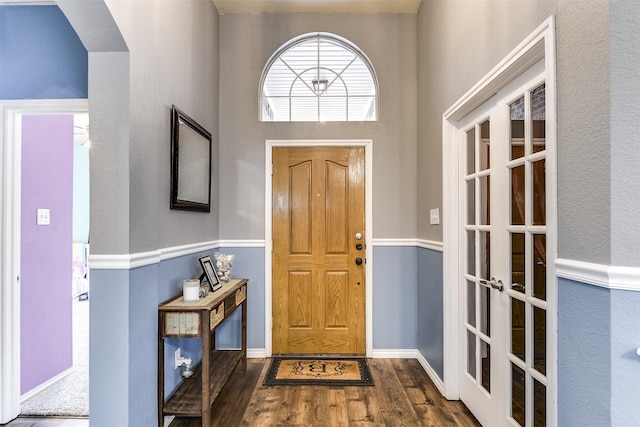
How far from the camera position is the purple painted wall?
8.08 ft

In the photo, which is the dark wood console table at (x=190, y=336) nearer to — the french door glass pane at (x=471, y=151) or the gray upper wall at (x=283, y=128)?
the gray upper wall at (x=283, y=128)

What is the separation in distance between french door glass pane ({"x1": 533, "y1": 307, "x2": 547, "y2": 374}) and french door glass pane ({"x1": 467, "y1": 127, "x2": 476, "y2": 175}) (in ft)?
3.42

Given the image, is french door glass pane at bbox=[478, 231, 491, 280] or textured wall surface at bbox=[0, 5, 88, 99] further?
textured wall surface at bbox=[0, 5, 88, 99]

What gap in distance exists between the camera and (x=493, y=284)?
1.99 metres

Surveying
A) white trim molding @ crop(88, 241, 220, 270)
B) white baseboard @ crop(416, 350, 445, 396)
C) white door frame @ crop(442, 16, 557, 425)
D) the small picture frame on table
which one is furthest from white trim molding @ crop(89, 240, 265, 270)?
white baseboard @ crop(416, 350, 445, 396)

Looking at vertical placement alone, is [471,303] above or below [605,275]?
below

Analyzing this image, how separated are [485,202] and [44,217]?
3108 millimetres

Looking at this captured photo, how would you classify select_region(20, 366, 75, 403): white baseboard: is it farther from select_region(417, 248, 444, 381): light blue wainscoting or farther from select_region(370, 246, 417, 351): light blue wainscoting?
select_region(417, 248, 444, 381): light blue wainscoting

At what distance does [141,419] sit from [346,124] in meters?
2.73

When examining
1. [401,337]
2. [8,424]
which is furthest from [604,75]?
[8,424]

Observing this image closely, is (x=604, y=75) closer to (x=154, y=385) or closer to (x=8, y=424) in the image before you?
(x=154, y=385)

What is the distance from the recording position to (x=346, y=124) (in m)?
3.33

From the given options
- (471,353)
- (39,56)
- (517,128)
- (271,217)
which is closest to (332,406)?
(471,353)

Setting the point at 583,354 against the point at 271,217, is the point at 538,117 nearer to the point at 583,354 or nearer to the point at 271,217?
the point at 583,354
